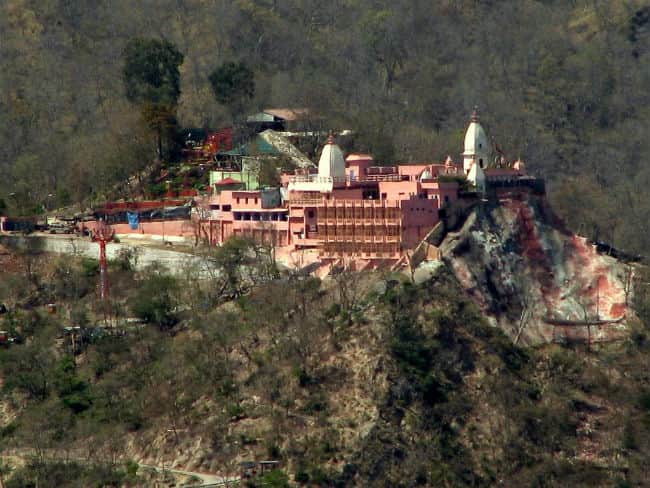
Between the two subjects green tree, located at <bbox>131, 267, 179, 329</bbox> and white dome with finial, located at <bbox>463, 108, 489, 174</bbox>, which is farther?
white dome with finial, located at <bbox>463, 108, 489, 174</bbox>

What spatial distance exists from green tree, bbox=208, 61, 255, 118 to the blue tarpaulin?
10.5 m

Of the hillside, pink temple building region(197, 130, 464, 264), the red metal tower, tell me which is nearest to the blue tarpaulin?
the red metal tower

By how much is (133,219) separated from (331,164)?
296 inches

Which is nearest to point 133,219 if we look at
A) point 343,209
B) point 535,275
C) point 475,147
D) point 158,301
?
point 158,301

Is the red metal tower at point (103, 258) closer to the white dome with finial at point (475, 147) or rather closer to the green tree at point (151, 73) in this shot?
the green tree at point (151, 73)

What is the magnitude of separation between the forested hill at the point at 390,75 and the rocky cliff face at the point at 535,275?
409 inches

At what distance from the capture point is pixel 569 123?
96.9 meters

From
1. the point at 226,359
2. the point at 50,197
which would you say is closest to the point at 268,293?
the point at 226,359

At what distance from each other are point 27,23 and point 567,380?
147 feet

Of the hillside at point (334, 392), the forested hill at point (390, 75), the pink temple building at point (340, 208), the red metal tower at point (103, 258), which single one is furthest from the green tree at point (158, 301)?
the forested hill at point (390, 75)

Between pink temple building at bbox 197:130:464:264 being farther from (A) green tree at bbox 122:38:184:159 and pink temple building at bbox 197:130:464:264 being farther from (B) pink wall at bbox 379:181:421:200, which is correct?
(A) green tree at bbox 122:38:184:159

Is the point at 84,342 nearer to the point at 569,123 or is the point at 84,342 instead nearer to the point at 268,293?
the point at 268,293

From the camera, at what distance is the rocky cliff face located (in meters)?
63.7

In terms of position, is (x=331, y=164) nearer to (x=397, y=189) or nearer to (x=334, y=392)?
(x=397, y=189)
